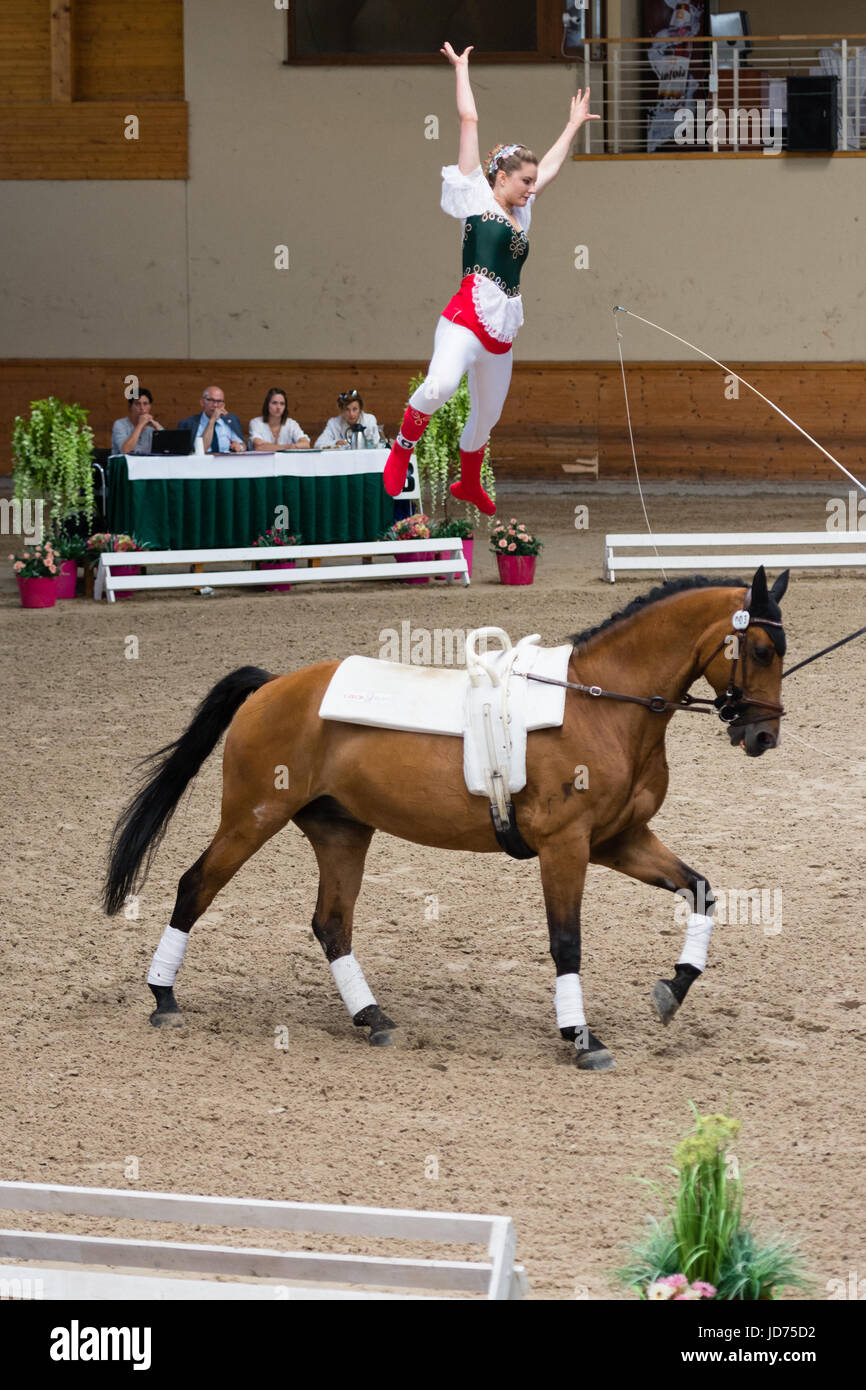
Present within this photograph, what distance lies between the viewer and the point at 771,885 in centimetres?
646

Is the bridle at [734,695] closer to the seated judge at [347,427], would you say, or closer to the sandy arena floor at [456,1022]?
the sandy arena floor at [456,1022]

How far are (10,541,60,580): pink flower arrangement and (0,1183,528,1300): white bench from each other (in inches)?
372

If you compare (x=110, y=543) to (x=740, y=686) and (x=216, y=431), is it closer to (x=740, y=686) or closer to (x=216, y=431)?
(x=216, y=431)

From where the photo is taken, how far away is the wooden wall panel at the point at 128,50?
57.8 ft

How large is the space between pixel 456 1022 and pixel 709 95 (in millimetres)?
14533

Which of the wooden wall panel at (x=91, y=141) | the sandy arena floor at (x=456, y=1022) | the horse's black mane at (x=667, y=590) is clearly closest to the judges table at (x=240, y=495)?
the sandy arena floor at (x=456, y=1022)

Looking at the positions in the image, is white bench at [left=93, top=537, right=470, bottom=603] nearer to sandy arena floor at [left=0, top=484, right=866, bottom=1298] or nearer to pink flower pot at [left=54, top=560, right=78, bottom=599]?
pink flower pot at [left=54, top=560, right=78, bottom=599]

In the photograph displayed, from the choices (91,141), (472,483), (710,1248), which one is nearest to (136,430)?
(91,141)

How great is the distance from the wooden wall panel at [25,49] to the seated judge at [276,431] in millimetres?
6664

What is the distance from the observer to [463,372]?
184 inches

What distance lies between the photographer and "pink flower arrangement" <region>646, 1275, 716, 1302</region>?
9.47ft
